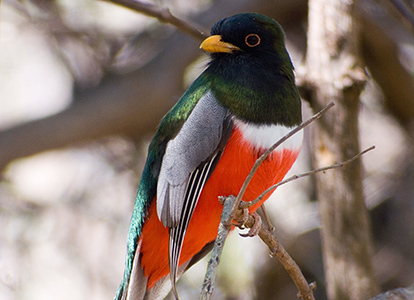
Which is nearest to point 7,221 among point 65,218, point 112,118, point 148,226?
point 65,218

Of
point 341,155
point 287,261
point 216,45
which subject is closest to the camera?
point 287,261

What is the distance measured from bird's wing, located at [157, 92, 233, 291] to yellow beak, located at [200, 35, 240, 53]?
0.26 meters

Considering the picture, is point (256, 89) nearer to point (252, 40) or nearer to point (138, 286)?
point (252, 40)

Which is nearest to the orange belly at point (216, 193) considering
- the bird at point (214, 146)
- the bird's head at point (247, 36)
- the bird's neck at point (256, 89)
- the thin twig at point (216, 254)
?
the bird at point (214, 146)

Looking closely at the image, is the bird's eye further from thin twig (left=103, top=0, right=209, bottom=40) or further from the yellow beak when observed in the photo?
thin twig (left=103, top=0, right=209, bottom=40)

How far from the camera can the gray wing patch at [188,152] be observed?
2729mm

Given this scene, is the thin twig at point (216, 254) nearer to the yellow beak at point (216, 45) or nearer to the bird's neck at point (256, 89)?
the bird's neck at point (256, 89)

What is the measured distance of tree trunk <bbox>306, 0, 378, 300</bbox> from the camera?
3646 mm

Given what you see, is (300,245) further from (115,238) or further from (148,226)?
(148,226)

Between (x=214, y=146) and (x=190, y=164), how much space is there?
0.45 ft

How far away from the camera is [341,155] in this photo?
3693 mm

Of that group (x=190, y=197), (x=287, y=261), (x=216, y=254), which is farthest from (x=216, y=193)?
(x=216, y=254)

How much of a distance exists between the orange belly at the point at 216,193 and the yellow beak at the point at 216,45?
470 mm

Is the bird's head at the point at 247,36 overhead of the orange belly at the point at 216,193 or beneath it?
overhead
